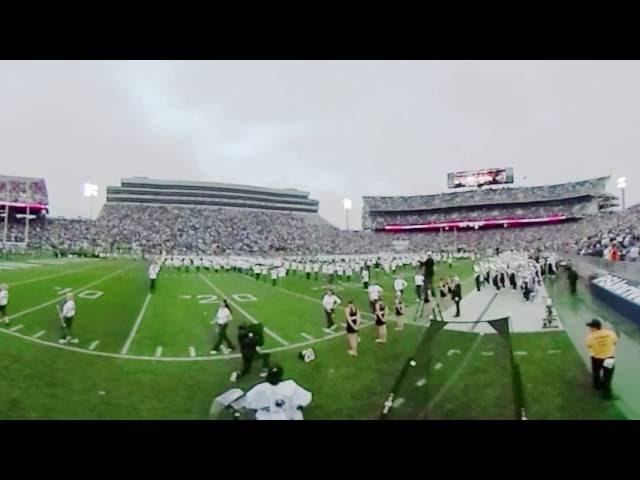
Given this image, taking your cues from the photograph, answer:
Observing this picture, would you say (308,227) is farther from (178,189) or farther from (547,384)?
(547,384)

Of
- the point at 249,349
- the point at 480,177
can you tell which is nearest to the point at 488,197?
the point at 480,177

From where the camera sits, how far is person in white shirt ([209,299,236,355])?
13.4ft

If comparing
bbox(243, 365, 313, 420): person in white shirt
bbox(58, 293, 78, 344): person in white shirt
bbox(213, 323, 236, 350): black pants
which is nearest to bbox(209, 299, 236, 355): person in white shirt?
bbox(213, 323, 236, 350): black pants

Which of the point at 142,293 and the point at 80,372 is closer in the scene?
the point at 80,372

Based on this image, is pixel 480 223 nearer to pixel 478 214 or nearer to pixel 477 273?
pixel 478 214

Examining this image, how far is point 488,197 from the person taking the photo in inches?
199

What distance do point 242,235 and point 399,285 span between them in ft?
6.02

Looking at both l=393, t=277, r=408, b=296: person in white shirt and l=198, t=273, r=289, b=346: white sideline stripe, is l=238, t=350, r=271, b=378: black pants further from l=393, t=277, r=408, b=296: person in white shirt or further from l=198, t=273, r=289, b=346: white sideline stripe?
l=393, t=277, r=408, b=296: person in white shirt

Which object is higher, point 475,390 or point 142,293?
point 142,293
